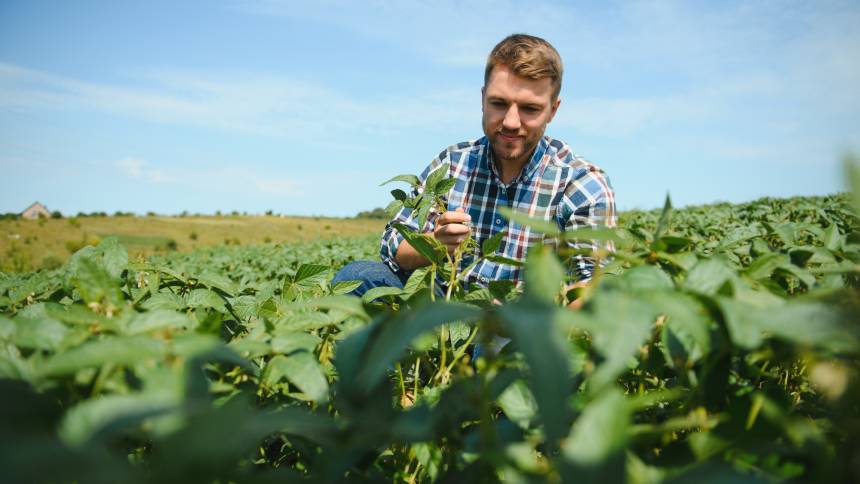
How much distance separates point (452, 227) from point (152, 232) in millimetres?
49661

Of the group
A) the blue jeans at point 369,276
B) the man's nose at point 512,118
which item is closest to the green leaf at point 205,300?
the blue jeans at point 369,276

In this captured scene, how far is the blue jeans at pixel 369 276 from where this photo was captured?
2.83 metres

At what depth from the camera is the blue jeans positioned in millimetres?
2832

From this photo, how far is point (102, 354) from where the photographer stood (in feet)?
2.27

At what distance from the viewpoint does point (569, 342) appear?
40.9 inches

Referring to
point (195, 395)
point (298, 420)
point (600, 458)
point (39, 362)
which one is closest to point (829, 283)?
point (600, 458)

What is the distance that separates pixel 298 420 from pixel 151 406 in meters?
0.17

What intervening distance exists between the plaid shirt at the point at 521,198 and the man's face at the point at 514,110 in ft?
0.72

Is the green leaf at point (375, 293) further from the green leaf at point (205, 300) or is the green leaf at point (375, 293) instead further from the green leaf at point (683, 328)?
the green leaf at point (683, 328)

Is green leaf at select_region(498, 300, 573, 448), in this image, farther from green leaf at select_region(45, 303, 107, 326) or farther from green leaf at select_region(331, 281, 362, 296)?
green leaf at select_region(331, 281, 362, 296)

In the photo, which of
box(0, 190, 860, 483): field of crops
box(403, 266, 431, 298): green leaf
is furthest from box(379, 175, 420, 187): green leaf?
box(0, 190, 860, 483): field of crops

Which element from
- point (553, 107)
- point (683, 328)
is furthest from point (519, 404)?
point (553, 107)

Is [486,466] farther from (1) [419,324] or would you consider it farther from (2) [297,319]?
(2) [297,319]

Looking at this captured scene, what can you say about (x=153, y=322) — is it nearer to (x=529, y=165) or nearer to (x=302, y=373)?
(x=302, y=373)
